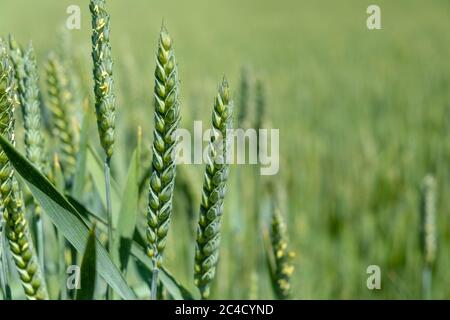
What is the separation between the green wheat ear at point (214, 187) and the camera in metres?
0.39

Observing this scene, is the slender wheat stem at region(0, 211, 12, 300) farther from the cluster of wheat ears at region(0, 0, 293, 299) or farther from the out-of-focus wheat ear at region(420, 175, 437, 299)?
the out-of-focus wheat ear at region(420, 175, 437, 299)

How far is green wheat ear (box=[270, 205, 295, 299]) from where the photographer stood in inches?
23.0

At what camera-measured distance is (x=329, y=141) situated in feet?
6.57

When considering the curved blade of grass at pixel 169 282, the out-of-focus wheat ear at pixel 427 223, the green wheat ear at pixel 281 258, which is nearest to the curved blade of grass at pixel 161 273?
the curved blade of grass at pixel 169 282

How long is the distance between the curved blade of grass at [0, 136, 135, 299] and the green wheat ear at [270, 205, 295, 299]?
18 cm

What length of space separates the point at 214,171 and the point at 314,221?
111cm

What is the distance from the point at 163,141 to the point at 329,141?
1.66 m

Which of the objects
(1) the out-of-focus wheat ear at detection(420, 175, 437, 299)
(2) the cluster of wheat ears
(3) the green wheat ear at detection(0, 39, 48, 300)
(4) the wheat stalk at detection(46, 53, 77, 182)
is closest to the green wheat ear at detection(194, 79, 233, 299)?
(2) the cluster of wheat ears

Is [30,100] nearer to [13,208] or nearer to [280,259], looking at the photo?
[13,208]

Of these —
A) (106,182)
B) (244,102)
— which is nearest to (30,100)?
(106,182)

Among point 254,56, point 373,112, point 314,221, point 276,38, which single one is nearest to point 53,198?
point 314,221

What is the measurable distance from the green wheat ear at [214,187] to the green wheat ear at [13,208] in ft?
0.42

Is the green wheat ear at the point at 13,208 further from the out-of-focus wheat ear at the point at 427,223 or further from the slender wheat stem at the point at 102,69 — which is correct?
the out-of-focus wheat ear at the point at 427,223

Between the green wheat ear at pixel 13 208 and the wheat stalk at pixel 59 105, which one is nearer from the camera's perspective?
the green wheat ear at pixel 13 208
